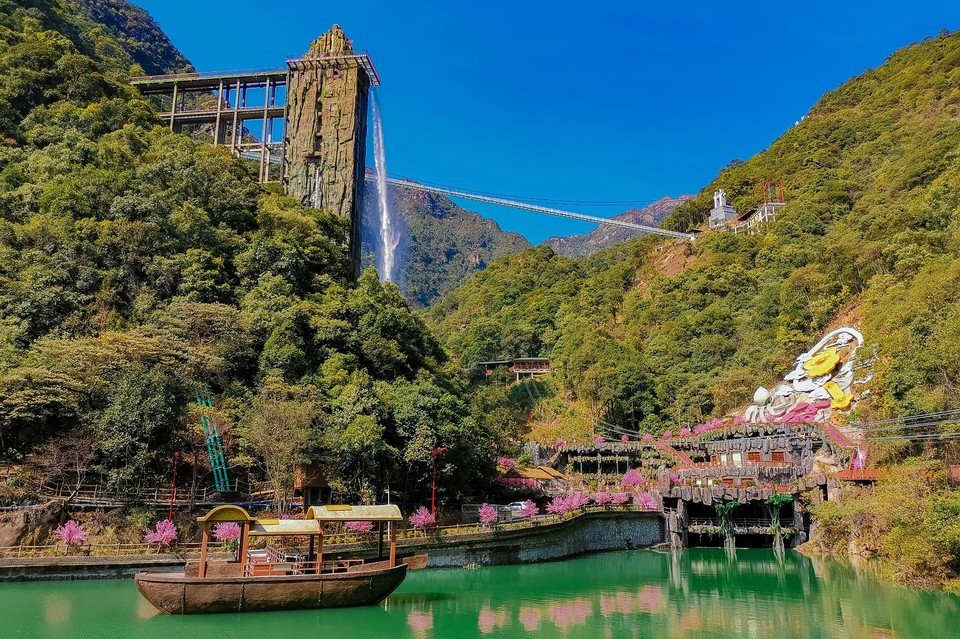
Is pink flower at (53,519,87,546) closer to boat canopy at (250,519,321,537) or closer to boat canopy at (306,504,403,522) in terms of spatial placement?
boat canopy at (250,519,321,537)

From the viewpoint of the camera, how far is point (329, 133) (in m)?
39.7

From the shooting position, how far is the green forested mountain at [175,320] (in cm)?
2123

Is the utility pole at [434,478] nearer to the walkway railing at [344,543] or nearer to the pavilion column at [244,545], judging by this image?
the walkway railing at [344,543]

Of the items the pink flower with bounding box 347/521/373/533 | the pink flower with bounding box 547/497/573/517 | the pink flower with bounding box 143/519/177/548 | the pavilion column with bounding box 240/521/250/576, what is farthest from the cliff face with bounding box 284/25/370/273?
the pavilion column with bounding box 240/521/250/576

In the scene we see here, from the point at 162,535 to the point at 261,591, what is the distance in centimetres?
702

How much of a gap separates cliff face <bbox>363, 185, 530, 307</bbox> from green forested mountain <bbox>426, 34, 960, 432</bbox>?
46.9 meters

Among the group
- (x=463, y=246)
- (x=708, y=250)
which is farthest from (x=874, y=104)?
(x=463, y=246)

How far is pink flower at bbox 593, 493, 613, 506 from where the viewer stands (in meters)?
30.6

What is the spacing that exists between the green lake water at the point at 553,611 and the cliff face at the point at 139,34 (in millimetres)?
60282

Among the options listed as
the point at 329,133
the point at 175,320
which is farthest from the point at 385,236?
the point at 175,320

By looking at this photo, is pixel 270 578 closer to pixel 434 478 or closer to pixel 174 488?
pixel 174 488

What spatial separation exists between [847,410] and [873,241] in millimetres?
15117

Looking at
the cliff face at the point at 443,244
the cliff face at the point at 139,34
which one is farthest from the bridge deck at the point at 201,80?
the cliff face at the point at 443,244

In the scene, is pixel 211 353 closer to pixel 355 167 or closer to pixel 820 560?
pixel 355 167
